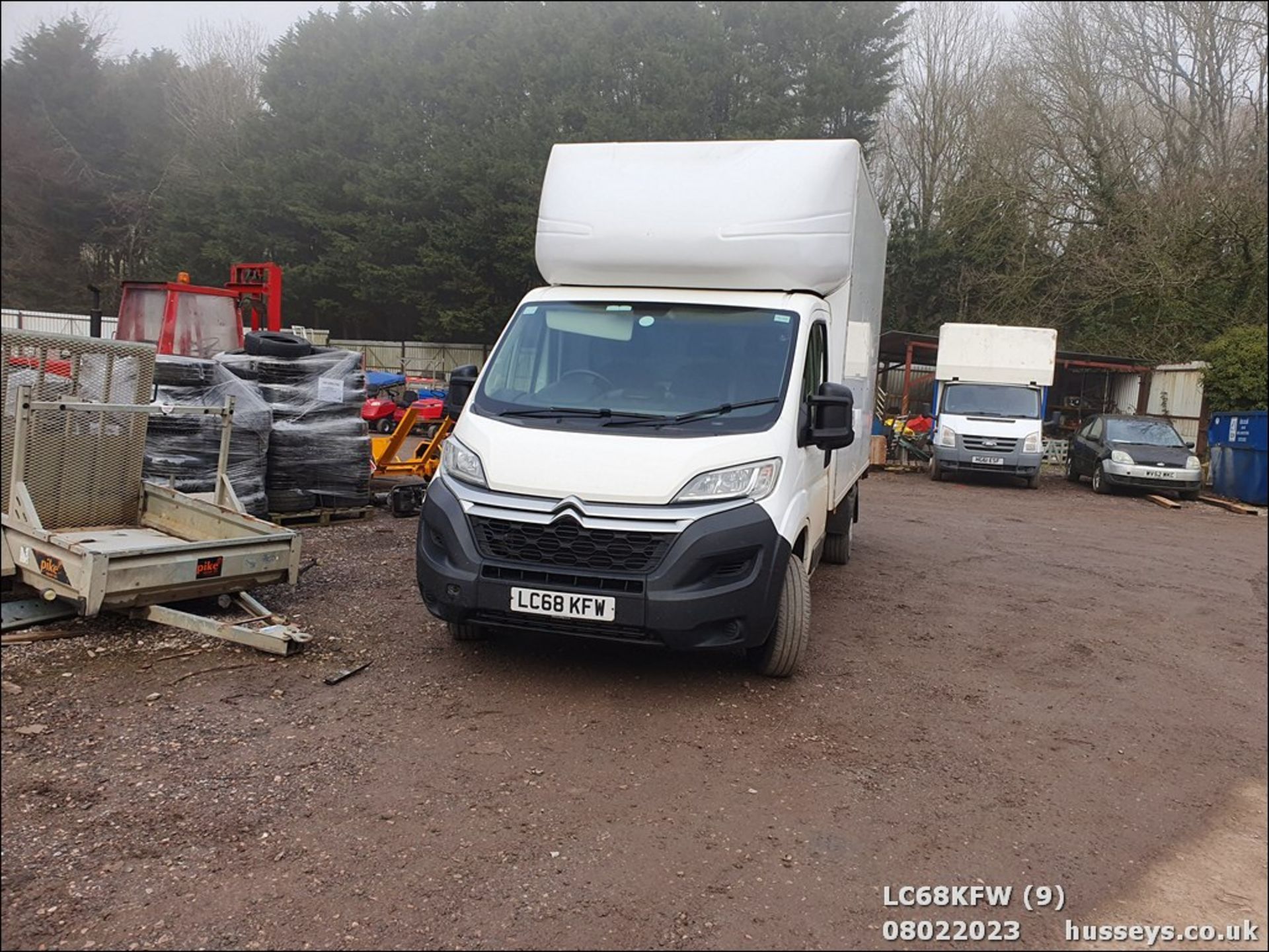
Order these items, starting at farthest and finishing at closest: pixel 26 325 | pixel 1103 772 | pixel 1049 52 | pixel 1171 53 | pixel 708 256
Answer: pixel 26 325, pixel 708 256, pixel 1103 772, pixel 1049 52, pixel 1171 53

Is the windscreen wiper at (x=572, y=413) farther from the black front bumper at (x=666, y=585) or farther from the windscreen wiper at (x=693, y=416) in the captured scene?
the black front bumper at (x=666, y=585)

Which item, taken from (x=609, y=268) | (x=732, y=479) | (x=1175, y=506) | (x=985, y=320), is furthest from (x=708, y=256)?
(x=985, y=320)

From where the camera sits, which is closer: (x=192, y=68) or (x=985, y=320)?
(x=192, y=68)

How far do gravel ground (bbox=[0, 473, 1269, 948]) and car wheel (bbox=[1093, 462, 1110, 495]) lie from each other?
11.3 metres

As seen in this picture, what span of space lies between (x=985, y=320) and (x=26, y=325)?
83.2 ft

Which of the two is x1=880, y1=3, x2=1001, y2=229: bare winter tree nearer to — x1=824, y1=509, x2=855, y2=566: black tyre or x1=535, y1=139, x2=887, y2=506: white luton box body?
x1=535, y1=139, x2=887, y2=506: white luton box body

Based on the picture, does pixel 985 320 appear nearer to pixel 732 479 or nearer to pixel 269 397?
pixel 269 397

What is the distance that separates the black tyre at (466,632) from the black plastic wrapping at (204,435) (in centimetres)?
321

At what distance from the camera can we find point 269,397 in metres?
8.65

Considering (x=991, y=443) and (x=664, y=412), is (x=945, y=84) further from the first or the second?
(x=991, y=443)

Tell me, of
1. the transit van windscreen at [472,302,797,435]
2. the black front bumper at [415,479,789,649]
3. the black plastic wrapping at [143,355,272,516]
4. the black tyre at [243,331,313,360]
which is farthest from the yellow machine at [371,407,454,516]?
the black front bumper at [415,479,789,649]

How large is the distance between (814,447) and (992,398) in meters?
13.6

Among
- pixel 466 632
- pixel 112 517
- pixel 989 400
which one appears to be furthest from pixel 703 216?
pixel 989 400

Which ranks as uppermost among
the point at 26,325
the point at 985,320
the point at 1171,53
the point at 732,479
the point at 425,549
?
the point at 985,320
